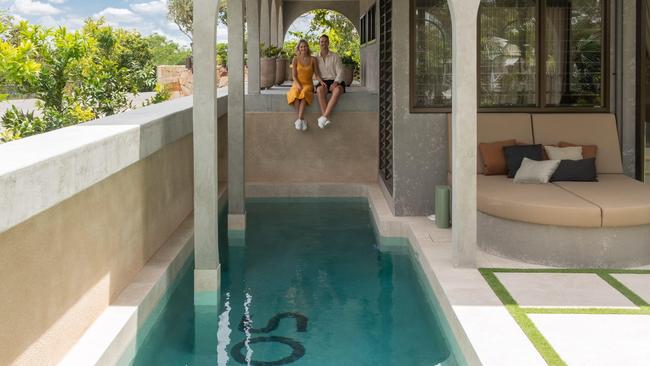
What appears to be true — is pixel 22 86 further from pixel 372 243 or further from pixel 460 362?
pixel 460 362

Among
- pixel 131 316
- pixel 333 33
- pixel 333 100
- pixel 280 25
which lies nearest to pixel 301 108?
pixel 333 100

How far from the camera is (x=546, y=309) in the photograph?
5605 mm

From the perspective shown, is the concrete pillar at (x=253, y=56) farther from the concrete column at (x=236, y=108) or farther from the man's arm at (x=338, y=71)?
the concrete column at (x=236, y=108)

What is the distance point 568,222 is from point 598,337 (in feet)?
6.34

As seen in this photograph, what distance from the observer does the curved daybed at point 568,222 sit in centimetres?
677

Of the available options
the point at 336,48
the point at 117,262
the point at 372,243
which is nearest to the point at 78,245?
the point at 117,262

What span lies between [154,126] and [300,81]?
5.41 metres

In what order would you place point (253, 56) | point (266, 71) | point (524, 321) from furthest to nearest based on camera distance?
point (266, 71), point (253, 56), point (524, 321)

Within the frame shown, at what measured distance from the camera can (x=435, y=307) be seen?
20.9 feet

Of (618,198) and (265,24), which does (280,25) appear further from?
(618,198)

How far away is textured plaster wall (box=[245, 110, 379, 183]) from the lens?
1233 cm

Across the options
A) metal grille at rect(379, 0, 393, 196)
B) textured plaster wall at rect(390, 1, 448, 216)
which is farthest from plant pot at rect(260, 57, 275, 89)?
textured plaster wall at rect(390, 1, 448, 216)

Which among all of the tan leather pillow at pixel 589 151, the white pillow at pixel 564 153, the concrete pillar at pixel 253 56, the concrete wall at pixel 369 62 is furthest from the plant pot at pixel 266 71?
the tan leather pillow at pixel 589 151

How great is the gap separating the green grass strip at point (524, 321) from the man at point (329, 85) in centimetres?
569
